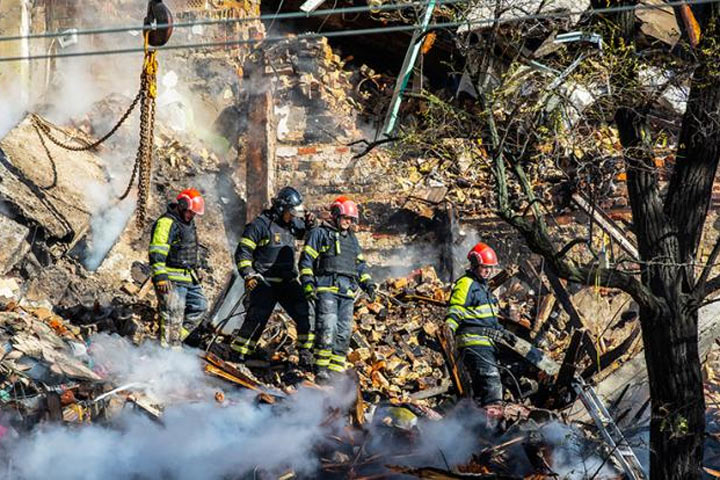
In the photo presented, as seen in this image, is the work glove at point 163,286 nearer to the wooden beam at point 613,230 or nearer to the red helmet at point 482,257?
the red helmet at point 482,257

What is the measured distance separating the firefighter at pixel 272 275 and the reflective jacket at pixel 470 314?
182cm

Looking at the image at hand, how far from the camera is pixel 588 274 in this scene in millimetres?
7141

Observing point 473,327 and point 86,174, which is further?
point 86,174

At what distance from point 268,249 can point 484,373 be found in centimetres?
286

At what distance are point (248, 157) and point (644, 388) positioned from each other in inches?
298

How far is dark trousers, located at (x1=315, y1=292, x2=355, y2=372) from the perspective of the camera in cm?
1061

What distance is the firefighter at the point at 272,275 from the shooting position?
11016 mm

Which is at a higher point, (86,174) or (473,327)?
(86,174)

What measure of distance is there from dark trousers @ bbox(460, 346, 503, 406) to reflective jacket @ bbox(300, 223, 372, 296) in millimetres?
1635

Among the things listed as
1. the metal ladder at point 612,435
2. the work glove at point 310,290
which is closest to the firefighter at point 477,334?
the metal ladder at point 612,435

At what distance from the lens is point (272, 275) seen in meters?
11.1

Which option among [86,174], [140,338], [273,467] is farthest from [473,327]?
[86,174]

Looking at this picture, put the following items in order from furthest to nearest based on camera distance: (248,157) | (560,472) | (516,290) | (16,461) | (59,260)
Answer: (248,157), (516,290), (59,260), (560,472), (16,461)

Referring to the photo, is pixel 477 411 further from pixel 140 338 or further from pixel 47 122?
pixel 47 122
